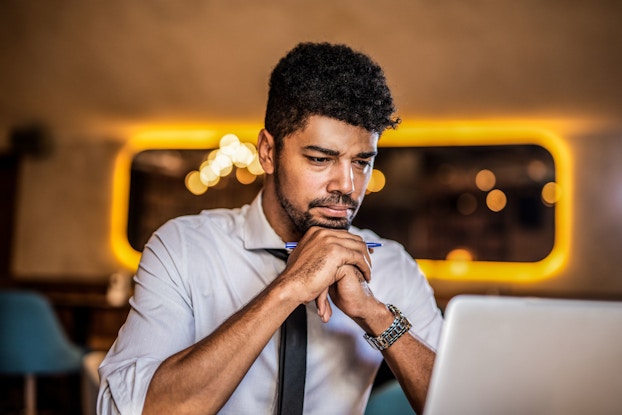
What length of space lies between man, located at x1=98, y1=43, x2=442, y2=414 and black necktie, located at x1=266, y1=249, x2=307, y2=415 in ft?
0.23

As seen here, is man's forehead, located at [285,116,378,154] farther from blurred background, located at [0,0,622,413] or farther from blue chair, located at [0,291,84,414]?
blue chair, located at [0,291,84,414]

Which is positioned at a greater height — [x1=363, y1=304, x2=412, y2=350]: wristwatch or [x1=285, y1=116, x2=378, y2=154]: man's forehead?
[x1=285, y1=116, x2=378, y2=154]: man's forehead

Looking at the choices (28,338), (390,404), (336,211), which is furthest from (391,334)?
(28,338)

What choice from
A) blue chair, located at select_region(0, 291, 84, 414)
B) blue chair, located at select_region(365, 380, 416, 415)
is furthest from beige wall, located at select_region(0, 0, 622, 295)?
blue chair, located at select_region(365, 380, 416, 415)

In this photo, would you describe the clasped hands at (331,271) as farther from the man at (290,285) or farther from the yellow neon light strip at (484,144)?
the yellow neon light strip at (484,144)

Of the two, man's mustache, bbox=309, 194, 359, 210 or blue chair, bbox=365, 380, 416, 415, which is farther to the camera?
blue chair, bbox=365, 380, 416, 415

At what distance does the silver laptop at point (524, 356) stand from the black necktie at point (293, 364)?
0.66m

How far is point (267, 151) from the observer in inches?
65.5

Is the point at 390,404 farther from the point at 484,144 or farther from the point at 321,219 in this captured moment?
the point at 484,144

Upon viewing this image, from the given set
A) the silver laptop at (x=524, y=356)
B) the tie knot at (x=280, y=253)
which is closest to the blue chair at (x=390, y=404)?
the tie knot at (x=280, y=253)

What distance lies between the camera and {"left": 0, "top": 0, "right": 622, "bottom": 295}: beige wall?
4512 millimetres

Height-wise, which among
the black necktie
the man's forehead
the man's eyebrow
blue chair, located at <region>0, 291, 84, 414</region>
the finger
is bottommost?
blue chair, located at <region>0, 291, 84, 414</region>

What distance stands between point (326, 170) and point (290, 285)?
0.34 meters

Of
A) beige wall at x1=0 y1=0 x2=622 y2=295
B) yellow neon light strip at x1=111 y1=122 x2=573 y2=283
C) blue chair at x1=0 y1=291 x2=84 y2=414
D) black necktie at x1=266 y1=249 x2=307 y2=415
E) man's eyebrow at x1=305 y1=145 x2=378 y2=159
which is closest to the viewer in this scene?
black necktie at x1=266 y1=249 x2=307 y2=415
